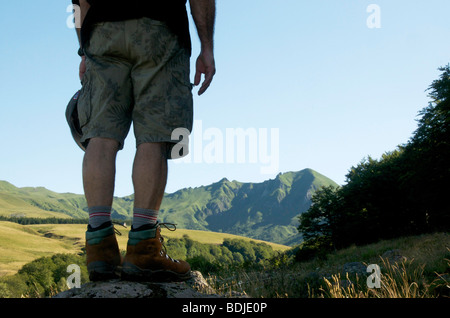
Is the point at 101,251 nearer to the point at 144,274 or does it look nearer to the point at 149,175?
the point at 144,274

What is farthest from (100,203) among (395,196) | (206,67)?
(395,196)

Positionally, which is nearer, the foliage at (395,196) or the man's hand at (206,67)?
the man's hand at (206,67)

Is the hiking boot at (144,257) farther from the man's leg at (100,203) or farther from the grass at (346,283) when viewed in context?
the grass at (346,283)

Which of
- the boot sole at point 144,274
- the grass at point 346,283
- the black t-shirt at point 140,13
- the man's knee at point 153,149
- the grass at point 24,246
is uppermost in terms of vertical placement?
the black t-shirt at point 140,13

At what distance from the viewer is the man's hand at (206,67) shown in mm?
2861

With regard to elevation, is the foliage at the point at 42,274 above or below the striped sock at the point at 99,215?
below

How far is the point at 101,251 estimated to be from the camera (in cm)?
237

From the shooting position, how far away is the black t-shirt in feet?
8.18

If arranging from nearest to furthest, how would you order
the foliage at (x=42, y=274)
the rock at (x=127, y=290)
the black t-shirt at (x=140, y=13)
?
the rock at (x=127, y=290), the black t-shirt at (x=140, y=13), the foliage at (x=42, y=274)

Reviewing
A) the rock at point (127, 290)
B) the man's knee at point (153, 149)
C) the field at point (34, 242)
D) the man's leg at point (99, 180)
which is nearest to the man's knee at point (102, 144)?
the man's leg at point (99, 180)

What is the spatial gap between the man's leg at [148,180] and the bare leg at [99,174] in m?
0.17

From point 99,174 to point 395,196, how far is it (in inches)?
2100
